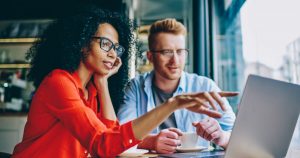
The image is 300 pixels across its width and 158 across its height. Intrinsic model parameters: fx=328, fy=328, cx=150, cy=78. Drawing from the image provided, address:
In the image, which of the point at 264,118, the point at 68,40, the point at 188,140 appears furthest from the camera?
the point at 68,40

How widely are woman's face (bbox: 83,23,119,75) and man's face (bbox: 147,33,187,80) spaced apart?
59 centimetres

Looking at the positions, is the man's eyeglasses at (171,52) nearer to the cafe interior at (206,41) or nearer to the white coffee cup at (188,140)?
the cafe interior at (206,41)

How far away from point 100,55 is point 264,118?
0.82m

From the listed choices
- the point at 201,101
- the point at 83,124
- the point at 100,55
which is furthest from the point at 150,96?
the point at 201,101

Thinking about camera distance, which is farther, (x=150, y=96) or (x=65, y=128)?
(x=150, y=96)

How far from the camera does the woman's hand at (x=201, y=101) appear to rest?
99cm

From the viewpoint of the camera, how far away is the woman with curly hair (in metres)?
1.13

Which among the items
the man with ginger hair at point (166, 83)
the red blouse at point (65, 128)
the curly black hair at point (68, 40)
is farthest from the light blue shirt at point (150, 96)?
the red blouse at point (65, 128)

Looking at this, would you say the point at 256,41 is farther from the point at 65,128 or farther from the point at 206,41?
the point at 65,128

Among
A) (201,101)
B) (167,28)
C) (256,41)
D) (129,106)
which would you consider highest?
(167,28)

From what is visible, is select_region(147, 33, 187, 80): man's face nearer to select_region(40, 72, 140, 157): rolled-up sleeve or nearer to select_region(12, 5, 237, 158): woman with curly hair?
select_region(12, 5, 237, 158): woman with curly hair

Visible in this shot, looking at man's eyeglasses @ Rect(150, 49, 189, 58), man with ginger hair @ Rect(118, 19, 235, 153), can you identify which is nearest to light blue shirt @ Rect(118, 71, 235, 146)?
man with ginger hair @ Rect(118, 19, 235, 153)

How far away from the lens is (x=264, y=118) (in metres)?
0.99

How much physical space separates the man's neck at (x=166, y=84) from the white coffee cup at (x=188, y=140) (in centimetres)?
73
